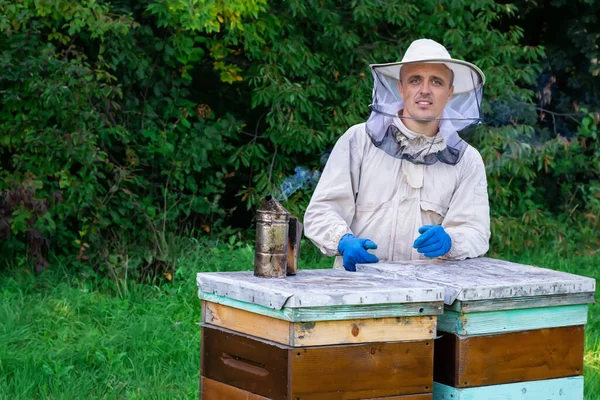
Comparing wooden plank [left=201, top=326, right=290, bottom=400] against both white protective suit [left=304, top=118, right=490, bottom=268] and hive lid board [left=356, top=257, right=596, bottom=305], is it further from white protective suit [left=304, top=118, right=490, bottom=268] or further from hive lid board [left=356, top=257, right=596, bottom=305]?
white protective suit [left=304, top=118, right=490, bottom=268]

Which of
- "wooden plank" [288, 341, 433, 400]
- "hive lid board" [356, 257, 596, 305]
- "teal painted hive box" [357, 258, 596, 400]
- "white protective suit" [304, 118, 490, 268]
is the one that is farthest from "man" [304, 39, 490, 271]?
"wooden plank" [288, 341, 433, 400]

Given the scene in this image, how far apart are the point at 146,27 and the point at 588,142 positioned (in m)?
4.20

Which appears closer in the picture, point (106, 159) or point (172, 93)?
point (106, 159)

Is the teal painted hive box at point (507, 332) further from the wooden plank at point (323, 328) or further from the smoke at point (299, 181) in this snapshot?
the smoke at point (299, 181)

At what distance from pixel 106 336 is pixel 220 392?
223 centimetres

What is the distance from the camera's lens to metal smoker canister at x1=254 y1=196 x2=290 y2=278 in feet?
8.59

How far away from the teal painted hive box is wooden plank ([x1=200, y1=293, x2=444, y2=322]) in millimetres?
105

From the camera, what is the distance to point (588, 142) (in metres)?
8.56

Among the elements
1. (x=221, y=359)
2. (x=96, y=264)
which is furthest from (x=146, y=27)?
(x=221, y=359)

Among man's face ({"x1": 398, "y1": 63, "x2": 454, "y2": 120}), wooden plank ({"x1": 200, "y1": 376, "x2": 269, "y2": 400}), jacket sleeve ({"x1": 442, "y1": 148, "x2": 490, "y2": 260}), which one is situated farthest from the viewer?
man's face ({"x1": 398, "y1": 63, "x2": 454, "y2": 120})

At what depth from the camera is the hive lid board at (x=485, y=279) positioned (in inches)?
101

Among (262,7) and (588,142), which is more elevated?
(262,7)

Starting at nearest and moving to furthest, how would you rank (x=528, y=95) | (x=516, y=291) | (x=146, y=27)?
(x=516, y=291)
(x=146, y=27)
(x=528, y=95)

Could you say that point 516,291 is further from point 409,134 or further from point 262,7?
point 262,7
